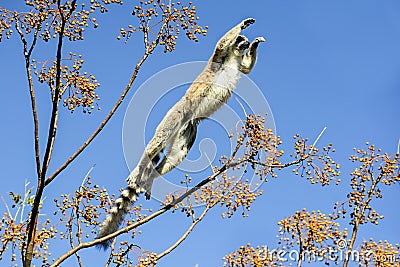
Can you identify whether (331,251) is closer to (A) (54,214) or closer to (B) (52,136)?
(A) (54,214)

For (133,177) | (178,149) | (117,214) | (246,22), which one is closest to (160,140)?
(178,149)

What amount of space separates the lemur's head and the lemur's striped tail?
2.50m

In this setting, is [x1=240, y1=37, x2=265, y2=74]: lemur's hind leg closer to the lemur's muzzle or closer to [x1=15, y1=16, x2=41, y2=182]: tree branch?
the lemur's muzzle

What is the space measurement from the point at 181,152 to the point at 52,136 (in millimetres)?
2619

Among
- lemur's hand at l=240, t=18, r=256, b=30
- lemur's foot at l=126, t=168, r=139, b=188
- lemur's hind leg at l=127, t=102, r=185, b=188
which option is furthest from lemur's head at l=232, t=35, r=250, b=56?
lemur's foot at l=126, t=168, r=139, b=188

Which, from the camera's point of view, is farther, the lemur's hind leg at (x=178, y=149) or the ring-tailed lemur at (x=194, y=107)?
the lemur's hind leg at (x=178, y=149)

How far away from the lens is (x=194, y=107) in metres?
8.20

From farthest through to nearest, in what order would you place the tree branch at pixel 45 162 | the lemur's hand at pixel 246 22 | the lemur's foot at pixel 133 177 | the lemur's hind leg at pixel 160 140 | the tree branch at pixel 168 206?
the lemur's hand at pixel 246 22
the lemur's hind leg at pixel 160 140
the lemur's foot at pixel 133 177
the tree branch at pixel 168 206
the tree branch at pixel 45 162

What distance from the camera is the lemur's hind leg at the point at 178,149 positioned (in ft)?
27.3

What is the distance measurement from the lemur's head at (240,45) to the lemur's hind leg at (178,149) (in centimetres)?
119

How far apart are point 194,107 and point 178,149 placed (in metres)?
0.66

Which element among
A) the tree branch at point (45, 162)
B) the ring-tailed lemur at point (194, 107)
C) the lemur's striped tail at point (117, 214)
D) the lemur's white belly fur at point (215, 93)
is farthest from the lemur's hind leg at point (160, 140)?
the tree branch at point (45, 162)

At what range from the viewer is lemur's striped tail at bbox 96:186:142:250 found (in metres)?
7.38

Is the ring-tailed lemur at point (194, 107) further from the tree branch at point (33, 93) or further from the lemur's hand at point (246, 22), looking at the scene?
the tree branch at point (33, 93)
